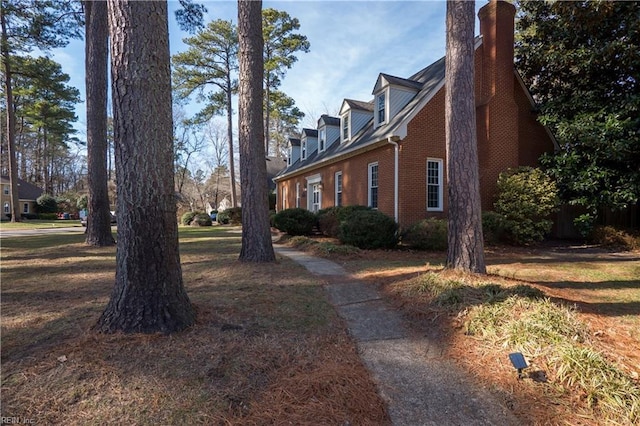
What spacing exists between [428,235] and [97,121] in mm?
10458

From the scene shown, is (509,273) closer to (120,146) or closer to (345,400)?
(345,400)

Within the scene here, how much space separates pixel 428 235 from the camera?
9.09 m

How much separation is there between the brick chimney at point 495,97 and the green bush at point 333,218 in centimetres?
484

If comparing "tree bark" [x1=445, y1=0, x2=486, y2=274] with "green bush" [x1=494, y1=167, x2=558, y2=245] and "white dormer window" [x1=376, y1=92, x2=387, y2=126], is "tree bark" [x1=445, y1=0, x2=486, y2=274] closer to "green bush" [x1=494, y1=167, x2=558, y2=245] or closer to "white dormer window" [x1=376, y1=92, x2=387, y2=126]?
"green bush" [x1=494, y1=167, x2=558, y2=245]

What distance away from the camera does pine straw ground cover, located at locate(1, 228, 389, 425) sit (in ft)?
6.91

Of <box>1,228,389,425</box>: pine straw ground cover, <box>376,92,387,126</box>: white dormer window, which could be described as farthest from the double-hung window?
<box>1,228,389,425</box>: pine straw ground cover

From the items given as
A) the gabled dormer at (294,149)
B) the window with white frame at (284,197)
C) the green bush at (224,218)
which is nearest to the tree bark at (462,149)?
the window with white frame at (284,197)

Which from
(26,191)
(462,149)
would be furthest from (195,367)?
(26,191)

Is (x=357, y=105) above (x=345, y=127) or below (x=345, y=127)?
above

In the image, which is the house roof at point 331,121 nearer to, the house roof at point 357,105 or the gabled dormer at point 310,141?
the house roof at point 357,105

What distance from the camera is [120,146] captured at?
10.3 feet

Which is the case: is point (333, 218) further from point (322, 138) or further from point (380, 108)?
point (322, 138)

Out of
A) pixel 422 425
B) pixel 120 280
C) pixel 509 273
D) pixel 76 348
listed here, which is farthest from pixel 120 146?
pixel 509 273

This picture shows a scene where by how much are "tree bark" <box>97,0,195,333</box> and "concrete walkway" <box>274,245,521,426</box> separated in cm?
193
